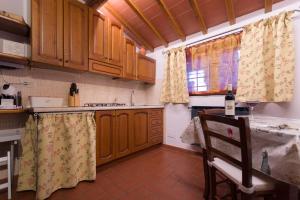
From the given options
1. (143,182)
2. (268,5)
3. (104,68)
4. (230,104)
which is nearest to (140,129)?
(143,182)

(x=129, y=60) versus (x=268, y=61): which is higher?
(x=129, y=60)

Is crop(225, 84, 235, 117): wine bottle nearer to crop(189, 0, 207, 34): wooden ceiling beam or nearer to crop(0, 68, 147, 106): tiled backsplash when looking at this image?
crop(189, 0, 207, 34): wooden ceiling beam

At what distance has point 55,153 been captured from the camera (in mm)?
1628

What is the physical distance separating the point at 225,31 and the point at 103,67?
2.05m

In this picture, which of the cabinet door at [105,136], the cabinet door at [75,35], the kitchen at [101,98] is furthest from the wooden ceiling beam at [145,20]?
the cabinet door at [105,136]

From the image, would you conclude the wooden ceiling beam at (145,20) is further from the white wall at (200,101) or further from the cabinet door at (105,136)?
the cabinet door at (105,136)

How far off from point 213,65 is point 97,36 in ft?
6.36

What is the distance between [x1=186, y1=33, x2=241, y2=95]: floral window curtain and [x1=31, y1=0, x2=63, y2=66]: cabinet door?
215 centimetres

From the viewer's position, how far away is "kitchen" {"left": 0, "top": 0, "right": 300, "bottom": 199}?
64.7 inches

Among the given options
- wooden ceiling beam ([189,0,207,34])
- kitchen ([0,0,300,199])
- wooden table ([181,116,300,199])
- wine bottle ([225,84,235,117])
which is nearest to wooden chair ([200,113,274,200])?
wooden table ([181,116,300,199])

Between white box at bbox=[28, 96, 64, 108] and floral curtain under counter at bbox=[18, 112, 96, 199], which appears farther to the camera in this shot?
white box at bbox=[28, 96, 64, 108]

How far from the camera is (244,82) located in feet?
7.31

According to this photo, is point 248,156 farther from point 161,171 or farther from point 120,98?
point 120,98

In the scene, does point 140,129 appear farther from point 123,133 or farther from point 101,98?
point 101,98
